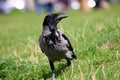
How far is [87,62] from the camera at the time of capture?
7926 millimetres

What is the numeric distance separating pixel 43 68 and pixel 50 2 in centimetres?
2786

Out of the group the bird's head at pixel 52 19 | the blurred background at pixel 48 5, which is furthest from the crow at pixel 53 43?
the blurred background at pixel 48 5

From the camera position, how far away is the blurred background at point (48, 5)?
103 ft

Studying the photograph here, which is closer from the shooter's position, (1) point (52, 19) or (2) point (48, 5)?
(1) point (52, 19)

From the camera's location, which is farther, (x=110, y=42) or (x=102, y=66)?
(x=110, y=42)

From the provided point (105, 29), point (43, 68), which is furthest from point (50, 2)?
point (43, 68)

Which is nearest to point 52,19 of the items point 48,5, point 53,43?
point 53,43

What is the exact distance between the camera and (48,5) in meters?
35.3

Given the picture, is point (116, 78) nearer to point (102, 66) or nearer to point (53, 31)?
point (102, 66)

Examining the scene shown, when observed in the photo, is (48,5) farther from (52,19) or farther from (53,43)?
(53,43)

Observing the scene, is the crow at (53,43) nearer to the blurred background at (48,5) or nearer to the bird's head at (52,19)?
the bird's head at (52,19)

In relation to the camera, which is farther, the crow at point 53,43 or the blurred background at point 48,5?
the blurred background at point 48,5

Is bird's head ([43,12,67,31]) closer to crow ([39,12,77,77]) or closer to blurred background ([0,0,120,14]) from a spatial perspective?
crow ([39,12,77,77])

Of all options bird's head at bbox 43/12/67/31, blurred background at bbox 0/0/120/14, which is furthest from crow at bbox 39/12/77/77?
blurred background at bbox 0/0/120/14
